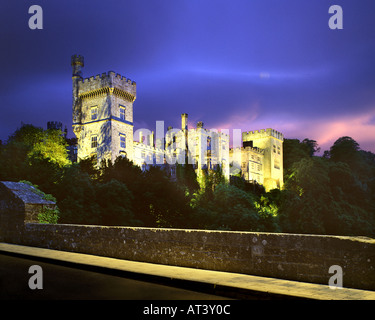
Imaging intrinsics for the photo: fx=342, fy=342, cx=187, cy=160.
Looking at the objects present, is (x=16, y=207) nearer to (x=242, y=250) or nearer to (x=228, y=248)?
(x=228, y=248)

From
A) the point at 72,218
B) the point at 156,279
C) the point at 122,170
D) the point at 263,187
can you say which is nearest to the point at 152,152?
the point at 122,170

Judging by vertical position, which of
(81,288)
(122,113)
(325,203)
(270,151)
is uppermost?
(122,113)

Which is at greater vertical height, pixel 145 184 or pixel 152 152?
pixel 152 152

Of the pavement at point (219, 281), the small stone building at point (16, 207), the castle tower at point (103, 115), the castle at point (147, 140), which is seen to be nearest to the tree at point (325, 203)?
the castle at point (147, 140)

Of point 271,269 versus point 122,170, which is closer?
point 271,269

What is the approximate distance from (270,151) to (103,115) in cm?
4353

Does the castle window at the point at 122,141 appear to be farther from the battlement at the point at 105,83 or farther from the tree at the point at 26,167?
the tree at the point at 26,167

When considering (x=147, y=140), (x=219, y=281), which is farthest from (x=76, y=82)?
(x=219, y=281)

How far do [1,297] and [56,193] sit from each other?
24059 mm

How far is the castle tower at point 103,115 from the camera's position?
50625 millimetres

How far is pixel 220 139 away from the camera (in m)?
70.9

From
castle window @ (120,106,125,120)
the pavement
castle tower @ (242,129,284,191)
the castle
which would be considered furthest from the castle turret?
the pavement

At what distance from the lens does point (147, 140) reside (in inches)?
2549
